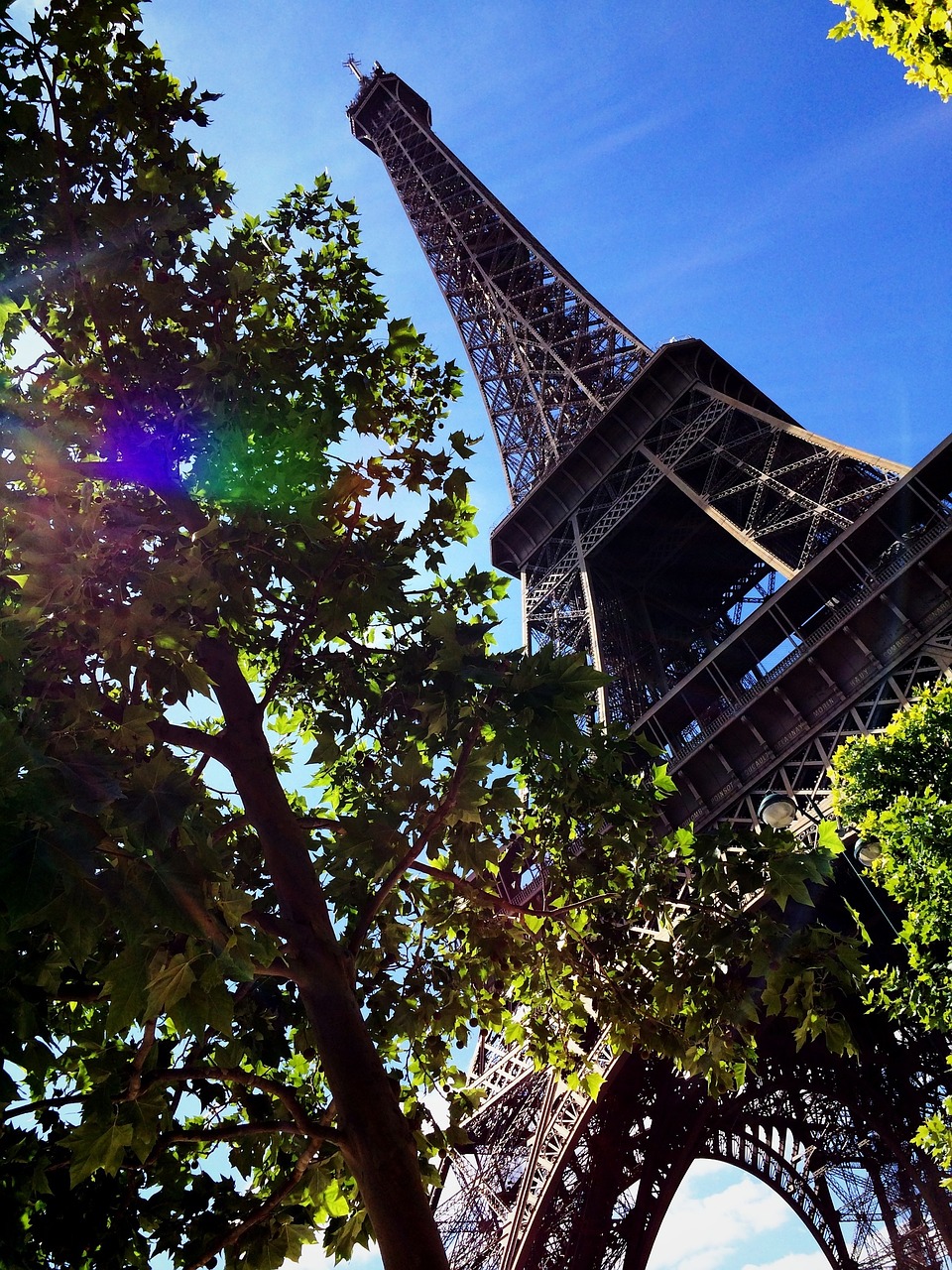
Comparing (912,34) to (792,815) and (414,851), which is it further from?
(792,815)

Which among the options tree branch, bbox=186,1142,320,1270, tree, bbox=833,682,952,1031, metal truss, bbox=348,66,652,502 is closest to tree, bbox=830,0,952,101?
tree branch, bbox=186,1142,320,1270

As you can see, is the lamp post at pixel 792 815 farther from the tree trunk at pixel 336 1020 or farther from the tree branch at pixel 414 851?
the tree trunk at pixel 336 1020

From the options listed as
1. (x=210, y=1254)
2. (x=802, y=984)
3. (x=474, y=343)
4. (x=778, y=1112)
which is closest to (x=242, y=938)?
(x=210, y=1254)

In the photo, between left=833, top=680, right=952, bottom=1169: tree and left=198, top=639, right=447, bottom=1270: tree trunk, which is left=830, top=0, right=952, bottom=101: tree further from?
left=833, top=680, right=952, bottom=1169: tree

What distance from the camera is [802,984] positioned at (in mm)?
4984

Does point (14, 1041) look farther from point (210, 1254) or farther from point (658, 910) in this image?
point (658, 910)

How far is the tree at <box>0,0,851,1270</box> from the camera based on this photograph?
335cm

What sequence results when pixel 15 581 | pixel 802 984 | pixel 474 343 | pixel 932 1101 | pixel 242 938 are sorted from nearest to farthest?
pixel 242 938
pixel 15 581
pixel 802 984
pixel 932 1101
pixel 474 343

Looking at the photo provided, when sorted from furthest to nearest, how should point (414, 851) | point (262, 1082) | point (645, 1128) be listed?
point (645, 1128)
point (414, 851)
point (262, 1082)

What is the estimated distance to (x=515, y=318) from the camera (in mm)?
41375

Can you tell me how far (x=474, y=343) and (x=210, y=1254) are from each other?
42.8 meters

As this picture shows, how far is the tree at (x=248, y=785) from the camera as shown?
11.0 ft

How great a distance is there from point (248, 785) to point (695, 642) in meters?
29.9

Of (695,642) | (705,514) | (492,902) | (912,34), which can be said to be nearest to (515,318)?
(705,514)
